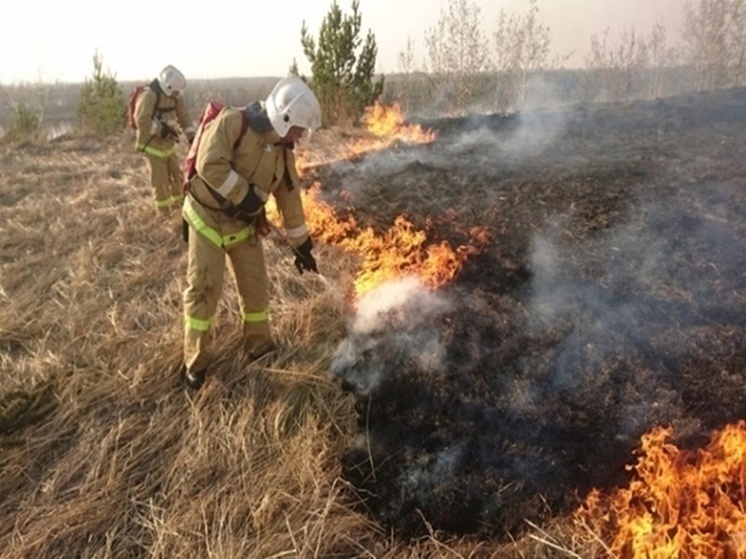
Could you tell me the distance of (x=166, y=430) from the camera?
359 cm

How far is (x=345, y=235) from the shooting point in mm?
5836

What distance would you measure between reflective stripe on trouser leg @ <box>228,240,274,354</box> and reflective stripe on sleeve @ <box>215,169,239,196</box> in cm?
49

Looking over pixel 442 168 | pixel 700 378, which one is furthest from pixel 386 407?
pixel 442 168

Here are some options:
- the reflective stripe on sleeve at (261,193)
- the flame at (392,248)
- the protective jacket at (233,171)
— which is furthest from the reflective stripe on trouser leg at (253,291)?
the flame at (392,248)

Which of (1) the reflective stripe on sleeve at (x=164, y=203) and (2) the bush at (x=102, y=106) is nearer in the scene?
(1) the reflective stripe on sleeve at (x=164, y=203)

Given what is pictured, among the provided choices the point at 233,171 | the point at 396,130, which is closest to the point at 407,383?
the point at 233,171

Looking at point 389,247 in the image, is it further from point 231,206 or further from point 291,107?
point 291,107

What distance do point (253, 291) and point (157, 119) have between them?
4406 mm

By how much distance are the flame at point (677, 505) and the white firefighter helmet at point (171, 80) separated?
7.00m

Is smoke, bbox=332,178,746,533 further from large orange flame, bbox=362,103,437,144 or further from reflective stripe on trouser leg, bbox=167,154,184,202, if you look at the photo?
large orange flame, bbox=362,103,437,144

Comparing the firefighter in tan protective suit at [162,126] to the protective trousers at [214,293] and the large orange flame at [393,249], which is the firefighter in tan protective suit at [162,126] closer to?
the large orange flame at [393,249]

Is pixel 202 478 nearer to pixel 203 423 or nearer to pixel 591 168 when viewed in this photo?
pixel 203 423

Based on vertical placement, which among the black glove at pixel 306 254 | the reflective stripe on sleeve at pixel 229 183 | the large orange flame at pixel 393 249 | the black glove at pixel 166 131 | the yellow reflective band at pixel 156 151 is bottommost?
the large orange flame at pixel 393 249

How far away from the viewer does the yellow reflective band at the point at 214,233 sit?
3.76 meters
